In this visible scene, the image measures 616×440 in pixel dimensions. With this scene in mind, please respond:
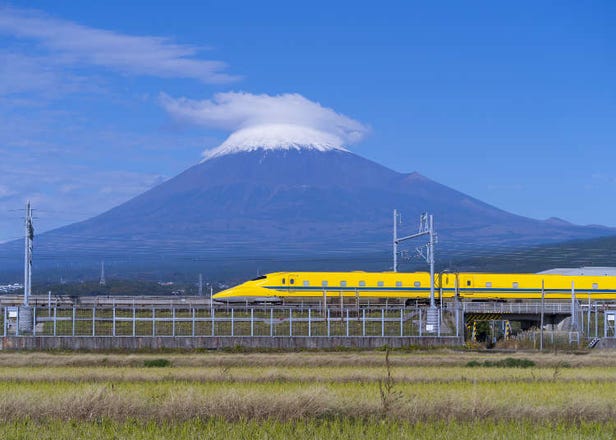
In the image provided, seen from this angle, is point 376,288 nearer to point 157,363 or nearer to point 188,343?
point 188,343

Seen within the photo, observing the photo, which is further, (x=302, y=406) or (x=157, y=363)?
(x=157, y=363)

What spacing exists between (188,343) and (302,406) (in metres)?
25.1

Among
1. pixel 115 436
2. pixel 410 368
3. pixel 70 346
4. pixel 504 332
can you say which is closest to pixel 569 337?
pixel 504 332

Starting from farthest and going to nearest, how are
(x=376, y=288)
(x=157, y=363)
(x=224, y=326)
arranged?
(x=376, y=288), (x=224, y=326), (x=157, y=363)

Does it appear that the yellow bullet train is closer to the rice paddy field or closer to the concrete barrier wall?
the concrete barrier wall

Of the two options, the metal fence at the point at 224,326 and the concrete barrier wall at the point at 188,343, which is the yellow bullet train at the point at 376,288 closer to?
the metal fence at the point at 224,326

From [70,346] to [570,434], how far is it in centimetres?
3020

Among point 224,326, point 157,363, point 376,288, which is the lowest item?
point 157,363

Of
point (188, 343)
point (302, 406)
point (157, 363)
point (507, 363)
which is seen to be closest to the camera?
point (302, 406)

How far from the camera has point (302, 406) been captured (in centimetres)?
2047

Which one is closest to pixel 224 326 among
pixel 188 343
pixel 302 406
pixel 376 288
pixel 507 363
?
pixel 188 343

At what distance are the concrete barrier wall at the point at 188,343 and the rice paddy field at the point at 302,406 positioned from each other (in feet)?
48.6

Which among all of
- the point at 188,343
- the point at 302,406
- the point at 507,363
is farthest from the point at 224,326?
the point at 302,406

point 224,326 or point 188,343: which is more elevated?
point 224,326
